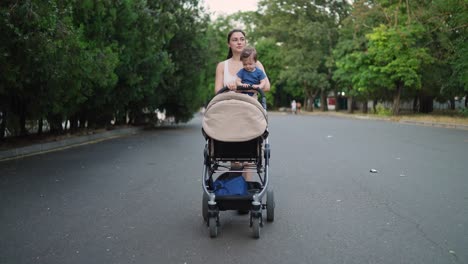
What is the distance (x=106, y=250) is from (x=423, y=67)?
34350 millimetres

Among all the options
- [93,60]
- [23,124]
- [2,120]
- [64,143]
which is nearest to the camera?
[93,60]

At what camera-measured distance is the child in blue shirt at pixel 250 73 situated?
504cm

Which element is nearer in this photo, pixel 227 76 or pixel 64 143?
pixel 227 76

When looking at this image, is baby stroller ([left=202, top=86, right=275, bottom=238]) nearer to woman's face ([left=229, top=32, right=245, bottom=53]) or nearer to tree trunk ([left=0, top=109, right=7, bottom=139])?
woman's face ([left=229, top=32, right=245, bottom=53])

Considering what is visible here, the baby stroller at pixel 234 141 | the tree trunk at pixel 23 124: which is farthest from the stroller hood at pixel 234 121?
the tree trunk at pixel 23 124

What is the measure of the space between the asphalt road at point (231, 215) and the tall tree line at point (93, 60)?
88.2 inches

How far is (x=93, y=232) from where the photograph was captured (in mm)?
4816

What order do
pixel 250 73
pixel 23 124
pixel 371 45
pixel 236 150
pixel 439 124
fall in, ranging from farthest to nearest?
pixel 371 45
pixel 439 124
pixel 23 124
pixel 250 73
pixel 236 150

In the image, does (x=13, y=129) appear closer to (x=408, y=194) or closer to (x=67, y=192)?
(x=67, y=192)

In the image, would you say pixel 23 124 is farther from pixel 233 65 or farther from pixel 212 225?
pixel 212 225

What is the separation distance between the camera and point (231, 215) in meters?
5.49

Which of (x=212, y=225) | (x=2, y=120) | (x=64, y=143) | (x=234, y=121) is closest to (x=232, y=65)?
(x=234, y=121)

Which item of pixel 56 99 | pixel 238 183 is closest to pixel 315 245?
pixel 238 183

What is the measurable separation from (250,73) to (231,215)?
5.30ft
